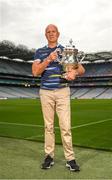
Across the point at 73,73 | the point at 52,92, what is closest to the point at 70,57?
the point at 73,73

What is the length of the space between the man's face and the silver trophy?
243 millimetres

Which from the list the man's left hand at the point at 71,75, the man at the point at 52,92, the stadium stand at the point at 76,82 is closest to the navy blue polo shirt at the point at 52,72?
the man at the point at 52,92

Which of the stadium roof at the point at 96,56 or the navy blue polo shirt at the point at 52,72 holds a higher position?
the navy blue polo shirt at the point at 52,72

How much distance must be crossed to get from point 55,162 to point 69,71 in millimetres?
1928

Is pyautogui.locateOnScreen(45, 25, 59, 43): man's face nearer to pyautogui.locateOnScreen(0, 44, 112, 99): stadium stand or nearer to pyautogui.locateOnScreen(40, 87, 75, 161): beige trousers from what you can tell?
pyautogui.locateOnScreen(40, 87, 75, 161): beige trousers

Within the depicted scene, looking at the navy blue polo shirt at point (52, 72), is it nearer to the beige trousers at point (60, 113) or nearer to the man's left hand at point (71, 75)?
the beige trousers at point (60, 113)

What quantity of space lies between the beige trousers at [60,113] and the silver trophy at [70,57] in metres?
0.52


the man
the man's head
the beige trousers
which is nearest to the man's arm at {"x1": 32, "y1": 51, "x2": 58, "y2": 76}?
the man

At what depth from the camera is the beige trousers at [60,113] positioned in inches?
261

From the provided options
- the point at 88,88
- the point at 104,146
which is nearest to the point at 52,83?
the point at 104,146

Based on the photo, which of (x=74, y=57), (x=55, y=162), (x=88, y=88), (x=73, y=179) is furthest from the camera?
(x=88, y=88)

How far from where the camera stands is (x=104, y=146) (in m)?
9.25

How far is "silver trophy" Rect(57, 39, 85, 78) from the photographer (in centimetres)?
639

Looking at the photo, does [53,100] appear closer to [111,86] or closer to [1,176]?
[1,176]
